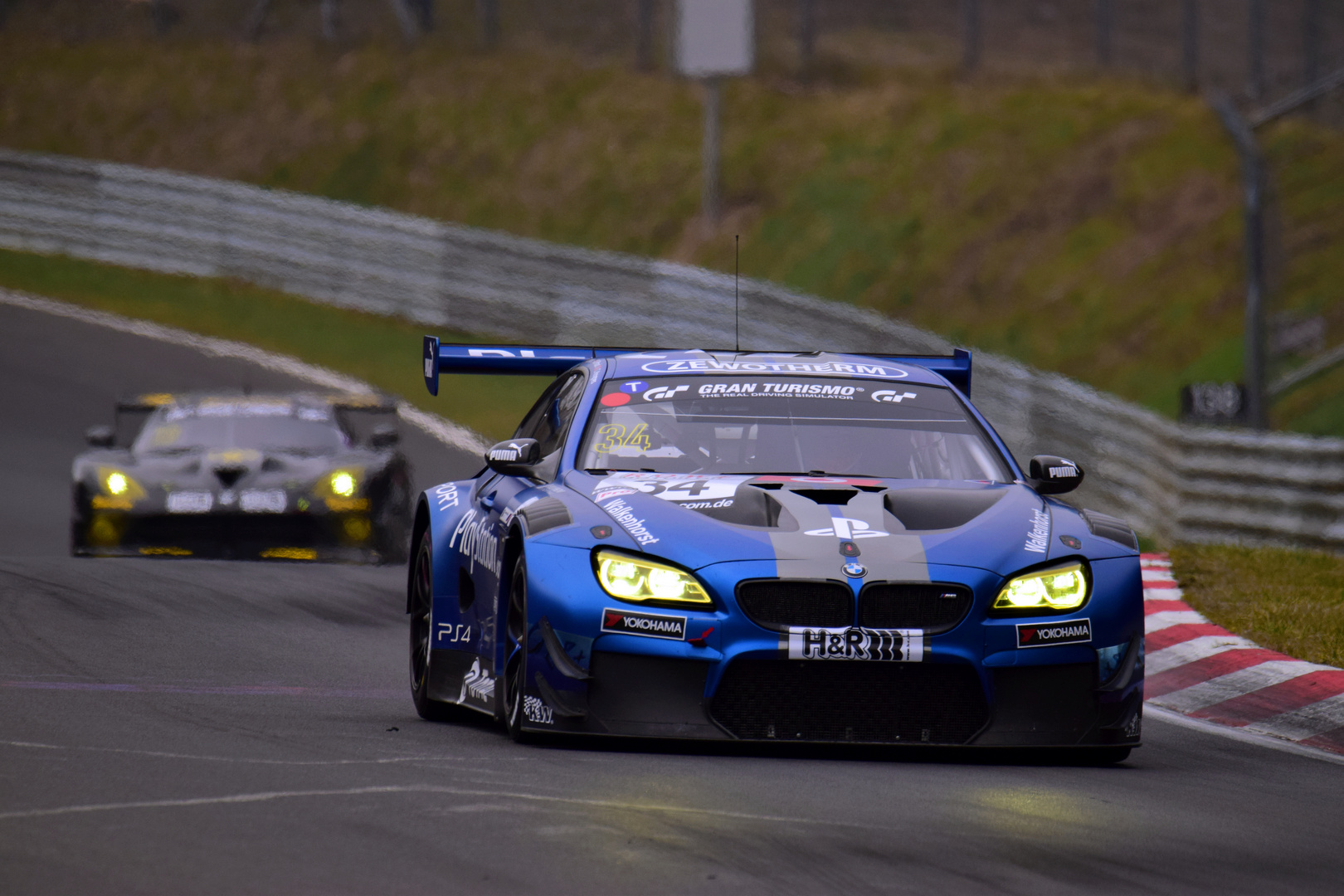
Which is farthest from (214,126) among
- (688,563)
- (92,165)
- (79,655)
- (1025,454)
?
(688,563)

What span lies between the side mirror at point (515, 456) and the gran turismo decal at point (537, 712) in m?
1.06

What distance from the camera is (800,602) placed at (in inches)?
259

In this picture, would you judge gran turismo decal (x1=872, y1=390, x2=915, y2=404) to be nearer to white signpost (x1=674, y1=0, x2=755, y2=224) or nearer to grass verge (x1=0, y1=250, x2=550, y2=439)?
grass verge (x1=0, y1=250, x2=550, y2=439)

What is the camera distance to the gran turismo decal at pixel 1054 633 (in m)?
6.67

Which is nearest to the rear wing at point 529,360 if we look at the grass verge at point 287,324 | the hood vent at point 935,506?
the hood vent at point 935,506

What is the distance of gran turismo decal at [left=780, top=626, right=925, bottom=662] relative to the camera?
6523mm

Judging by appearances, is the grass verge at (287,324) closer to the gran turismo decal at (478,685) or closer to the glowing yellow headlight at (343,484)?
the glowing yellow headlight at (343,484)

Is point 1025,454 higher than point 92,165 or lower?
lower

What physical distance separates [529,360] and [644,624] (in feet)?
8.94

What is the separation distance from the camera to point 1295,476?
1620 centimetres

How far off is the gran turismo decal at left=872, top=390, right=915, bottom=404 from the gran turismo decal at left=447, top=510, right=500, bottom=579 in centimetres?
148

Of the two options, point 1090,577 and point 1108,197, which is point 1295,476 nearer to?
point 1090,577

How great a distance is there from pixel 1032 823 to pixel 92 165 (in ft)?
86.4

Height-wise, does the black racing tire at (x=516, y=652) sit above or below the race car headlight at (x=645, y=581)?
below
